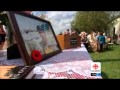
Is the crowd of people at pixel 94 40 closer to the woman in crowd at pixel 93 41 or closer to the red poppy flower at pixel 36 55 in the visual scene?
the woman in crowd at pixel 93 41

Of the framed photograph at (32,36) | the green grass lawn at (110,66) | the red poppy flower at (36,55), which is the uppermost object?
the framed photograph at (32,36)

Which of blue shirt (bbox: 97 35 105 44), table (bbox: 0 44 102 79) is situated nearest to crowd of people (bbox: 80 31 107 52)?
blue shirt (bbox: 97 35 105 44)

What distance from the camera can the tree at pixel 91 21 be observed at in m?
2.89

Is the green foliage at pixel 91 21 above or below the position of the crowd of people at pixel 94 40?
above

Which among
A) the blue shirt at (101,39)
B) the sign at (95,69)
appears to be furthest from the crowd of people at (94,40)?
the sign at (95,69)

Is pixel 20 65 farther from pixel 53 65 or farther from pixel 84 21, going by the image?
pixel 84 21

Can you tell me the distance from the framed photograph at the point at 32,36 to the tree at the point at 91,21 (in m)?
0.29

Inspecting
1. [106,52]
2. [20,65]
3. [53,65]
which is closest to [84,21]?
[106,52]

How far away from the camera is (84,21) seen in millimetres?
3168

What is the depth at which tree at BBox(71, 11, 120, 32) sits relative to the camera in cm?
289

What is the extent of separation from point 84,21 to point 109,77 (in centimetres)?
71

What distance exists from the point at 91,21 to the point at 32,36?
0.79 meters
